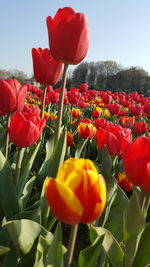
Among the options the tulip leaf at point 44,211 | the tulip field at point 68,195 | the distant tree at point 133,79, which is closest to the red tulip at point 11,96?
the tulip field at point 68,195

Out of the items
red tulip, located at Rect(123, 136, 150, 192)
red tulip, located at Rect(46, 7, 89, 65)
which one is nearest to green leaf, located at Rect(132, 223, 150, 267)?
red tulip, located at Rect(123, 136, 150, 192)

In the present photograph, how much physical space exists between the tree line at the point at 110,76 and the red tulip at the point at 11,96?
3071cm

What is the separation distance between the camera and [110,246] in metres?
0.89

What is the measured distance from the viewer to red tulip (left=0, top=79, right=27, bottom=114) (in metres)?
1.31

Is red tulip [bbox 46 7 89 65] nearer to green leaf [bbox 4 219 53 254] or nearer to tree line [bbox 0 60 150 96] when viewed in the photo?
green leaf [bbox 4 219 53 254]

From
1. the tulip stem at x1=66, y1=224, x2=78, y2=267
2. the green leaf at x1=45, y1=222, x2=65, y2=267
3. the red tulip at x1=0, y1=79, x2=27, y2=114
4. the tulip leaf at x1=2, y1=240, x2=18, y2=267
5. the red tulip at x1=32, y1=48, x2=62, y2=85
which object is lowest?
the tulip leaf at x1=2, y1=240, x2=18, y2=267

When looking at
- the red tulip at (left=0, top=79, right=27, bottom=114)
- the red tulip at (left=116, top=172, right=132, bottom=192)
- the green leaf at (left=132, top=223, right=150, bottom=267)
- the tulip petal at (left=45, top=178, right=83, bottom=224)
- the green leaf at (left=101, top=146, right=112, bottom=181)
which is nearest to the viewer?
the tulip petal at (left=45, top=178, right=83, bottom=224)

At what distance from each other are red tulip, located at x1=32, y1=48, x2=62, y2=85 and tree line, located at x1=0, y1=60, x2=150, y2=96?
30624mm

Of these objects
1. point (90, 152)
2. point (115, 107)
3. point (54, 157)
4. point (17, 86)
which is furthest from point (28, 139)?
point (115, 107)

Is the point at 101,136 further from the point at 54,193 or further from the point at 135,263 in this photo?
the point at 54,193

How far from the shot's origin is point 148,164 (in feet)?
2.42

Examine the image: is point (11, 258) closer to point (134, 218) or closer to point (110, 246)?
point (110, 246)

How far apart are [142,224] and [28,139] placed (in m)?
0.59

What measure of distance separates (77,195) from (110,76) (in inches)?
1391
